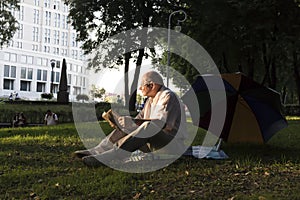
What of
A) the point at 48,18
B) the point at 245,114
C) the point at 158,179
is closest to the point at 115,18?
the point at 245,114

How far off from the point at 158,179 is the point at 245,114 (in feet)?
9.74

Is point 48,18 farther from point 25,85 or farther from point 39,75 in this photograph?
point 25,85

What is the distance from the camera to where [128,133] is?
697cm

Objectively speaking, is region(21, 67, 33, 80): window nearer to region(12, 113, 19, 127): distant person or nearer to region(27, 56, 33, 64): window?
region(27, 56, 33, 64): window

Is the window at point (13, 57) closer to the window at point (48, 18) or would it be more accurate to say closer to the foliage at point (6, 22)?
the window at point (48, 18)

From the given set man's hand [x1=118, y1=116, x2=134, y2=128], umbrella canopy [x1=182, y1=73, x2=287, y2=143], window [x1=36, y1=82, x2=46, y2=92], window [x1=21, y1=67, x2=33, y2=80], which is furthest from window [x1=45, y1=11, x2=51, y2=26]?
man's hand [x1=118, y1=116, x2=134, y2=128]

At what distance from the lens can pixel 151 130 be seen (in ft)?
21.9

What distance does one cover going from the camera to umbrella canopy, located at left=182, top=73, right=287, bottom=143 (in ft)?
27.4

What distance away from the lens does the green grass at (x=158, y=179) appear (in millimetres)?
5461

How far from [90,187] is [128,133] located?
1455 millimetres

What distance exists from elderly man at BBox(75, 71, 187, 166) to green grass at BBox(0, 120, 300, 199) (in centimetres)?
27

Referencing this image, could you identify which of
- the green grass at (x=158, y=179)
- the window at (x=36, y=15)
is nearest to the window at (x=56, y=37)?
the window at (x=36, y=15)

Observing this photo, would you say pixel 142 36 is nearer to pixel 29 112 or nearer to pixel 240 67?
pixel 29 112

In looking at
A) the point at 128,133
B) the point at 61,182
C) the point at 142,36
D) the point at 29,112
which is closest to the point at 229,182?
the point at 128,133
